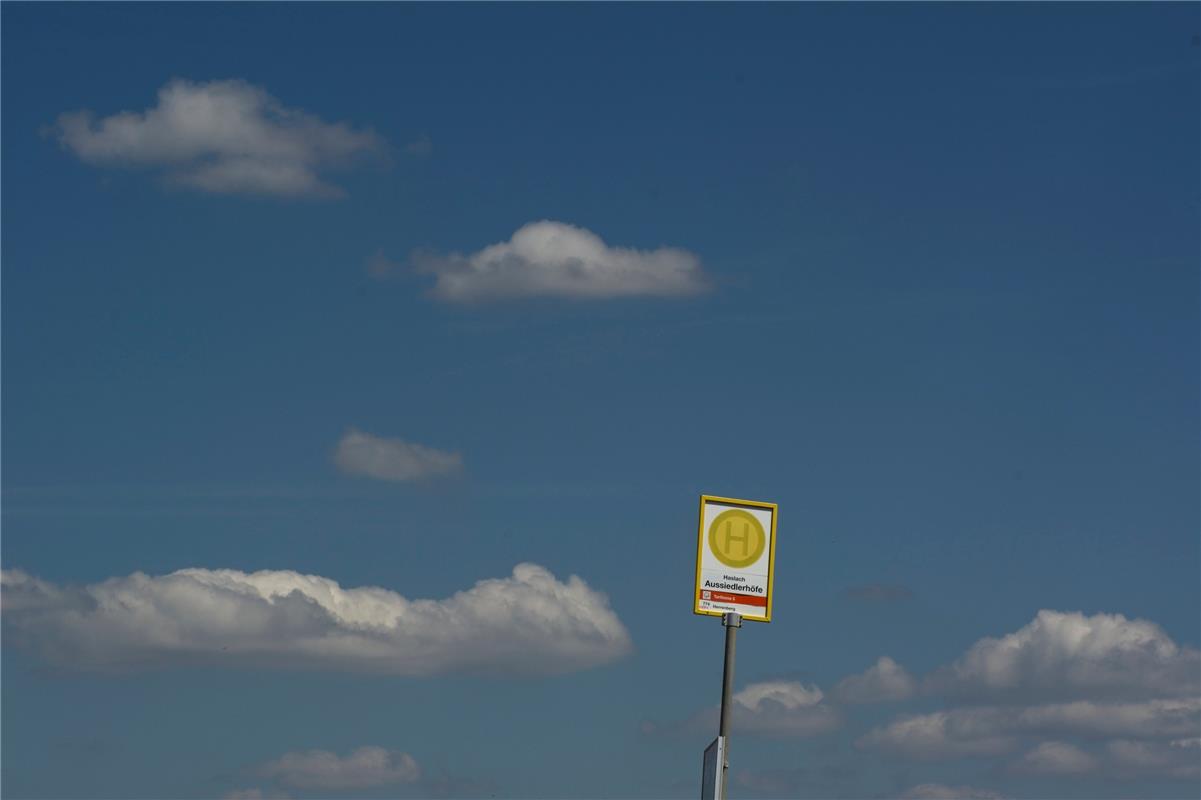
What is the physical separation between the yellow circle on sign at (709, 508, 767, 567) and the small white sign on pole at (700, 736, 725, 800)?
207 inches

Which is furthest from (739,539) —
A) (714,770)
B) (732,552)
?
(714,770)

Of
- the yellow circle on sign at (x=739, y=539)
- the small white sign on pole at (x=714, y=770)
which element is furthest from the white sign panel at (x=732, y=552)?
the small white sign on pole at (x=714, y=770)

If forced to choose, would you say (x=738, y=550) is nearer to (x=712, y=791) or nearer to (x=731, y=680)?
(x=731, y=680)

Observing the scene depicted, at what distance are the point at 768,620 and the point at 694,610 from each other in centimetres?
174

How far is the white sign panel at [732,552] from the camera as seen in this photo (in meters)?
35.6

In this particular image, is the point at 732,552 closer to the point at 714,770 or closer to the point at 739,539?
the point at 739,539

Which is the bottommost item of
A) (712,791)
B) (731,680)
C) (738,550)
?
(712,791)

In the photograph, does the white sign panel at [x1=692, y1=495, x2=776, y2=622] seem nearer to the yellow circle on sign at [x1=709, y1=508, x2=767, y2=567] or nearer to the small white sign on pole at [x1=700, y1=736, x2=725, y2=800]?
the yellow circle on sign at [x1=709, y1=508, x2=767, y2=567]

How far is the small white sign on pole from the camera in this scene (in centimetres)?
3034

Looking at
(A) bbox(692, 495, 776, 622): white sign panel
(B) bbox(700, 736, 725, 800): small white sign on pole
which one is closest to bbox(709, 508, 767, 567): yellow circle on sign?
(A) bbox(692, 495, 776, 622): white sign panel

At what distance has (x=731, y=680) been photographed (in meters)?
35.8

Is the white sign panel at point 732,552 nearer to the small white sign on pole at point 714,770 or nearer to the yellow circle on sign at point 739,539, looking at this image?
the yellow circle on sign at point 739,539

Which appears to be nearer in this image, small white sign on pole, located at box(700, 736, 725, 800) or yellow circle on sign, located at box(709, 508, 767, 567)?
small white sign on pole, located at box(700, 736, 725, 800)

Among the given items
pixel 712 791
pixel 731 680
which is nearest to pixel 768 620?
pixel 731 680
